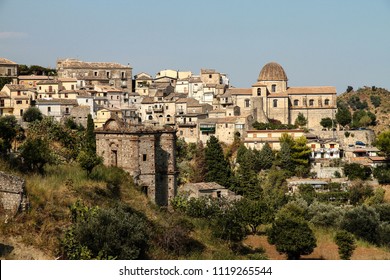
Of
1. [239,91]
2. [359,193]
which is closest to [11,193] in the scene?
[359,193]

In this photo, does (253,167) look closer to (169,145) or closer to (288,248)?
(169,145)

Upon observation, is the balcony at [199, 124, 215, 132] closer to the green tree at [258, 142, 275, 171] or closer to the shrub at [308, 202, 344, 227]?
the green tree at [258, 142, 275, 171]

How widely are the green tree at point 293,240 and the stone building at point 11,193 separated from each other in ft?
23.6

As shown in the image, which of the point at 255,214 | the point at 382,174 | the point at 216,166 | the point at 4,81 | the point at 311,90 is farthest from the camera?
the point at 311,90

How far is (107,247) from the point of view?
1270 centimetres

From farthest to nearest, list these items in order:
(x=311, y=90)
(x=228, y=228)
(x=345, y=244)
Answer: (x=311, y=90)
(x=345, y=244)
(x=228, y=228)

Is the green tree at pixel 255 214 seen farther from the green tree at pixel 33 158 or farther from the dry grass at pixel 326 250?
the green tree at pixel 33 158

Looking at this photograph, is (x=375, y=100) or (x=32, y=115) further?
(x=375, y=100)

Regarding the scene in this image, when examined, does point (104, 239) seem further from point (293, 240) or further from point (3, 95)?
point (3, 95)

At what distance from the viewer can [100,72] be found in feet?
166

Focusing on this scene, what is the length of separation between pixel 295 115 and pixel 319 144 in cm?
819

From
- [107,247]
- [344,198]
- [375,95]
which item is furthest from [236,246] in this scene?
[375,95]

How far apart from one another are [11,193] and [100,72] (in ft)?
124

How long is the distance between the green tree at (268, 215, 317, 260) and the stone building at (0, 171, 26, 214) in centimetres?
719
